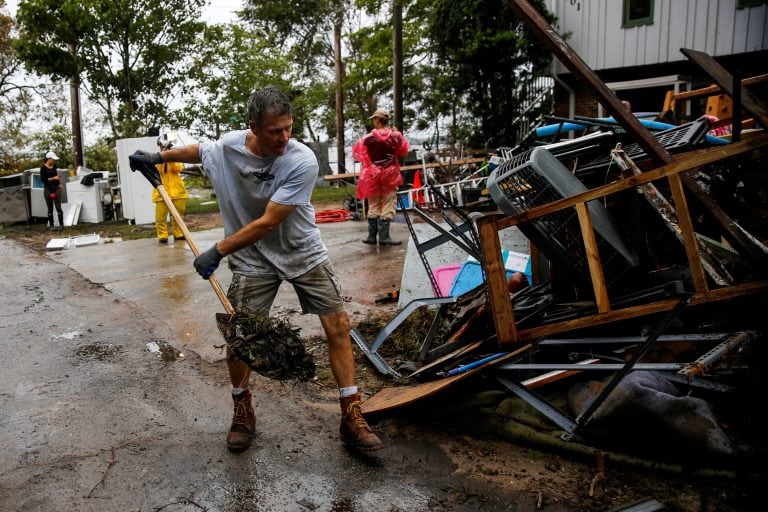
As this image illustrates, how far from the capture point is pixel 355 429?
306 cm

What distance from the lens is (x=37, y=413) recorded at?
11.7 ft

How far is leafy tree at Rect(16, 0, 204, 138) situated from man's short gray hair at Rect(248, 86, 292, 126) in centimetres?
1543

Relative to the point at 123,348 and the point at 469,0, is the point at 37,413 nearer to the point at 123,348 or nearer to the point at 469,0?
the point at 123,348

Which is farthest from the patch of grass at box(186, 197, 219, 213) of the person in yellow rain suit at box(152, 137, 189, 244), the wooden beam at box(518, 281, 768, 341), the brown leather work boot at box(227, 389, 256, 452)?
the wooden beam at box(518, 281, 768, 341)

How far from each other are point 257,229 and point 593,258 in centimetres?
163

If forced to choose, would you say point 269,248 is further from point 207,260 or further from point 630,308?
point 630,308

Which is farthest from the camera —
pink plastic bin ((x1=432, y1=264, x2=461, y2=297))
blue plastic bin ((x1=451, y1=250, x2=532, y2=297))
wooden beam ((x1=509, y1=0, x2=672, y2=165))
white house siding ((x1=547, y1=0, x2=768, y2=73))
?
white house siding ((x1=547, y1=0, x2=768, y2=73))

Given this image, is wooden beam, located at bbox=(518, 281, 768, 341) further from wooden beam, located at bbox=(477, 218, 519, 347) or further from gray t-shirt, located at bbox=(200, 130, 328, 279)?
gray t-shirt, located at bbox=(200, 130, 328, 279)

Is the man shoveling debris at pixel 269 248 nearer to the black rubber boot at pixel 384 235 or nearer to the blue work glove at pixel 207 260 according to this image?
the blue work glove at pixel 207 260

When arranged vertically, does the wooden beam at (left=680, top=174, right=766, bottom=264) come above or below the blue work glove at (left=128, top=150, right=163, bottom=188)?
below

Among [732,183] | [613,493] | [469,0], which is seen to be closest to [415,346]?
[613,493]

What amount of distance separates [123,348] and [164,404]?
1.29 metres

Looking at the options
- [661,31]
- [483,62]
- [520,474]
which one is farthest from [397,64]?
[520,474]

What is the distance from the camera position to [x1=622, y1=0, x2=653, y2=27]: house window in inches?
502
